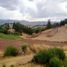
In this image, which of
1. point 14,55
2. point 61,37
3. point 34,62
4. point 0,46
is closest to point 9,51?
point 14,55

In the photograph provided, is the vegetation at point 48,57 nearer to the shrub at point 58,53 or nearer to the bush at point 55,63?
the shrub at point 58,53

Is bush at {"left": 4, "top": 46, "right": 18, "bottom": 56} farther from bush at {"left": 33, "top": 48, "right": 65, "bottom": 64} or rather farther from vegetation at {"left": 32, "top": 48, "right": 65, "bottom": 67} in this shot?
bush at {"left": 33, "top": 48, "right": 65, "bottom": 64}

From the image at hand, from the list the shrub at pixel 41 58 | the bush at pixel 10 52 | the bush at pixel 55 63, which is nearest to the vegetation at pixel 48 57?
the shrub at pixel 41 58

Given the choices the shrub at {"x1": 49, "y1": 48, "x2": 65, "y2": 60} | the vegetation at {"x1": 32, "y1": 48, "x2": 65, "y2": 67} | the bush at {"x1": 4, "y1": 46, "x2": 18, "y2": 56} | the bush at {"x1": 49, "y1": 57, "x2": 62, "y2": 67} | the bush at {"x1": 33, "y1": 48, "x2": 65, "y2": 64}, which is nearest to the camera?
the bush at {"x1": 49, "y1": 57, "x2": 62, "y2": 67}

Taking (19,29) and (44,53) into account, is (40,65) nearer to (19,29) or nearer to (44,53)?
(44,53)

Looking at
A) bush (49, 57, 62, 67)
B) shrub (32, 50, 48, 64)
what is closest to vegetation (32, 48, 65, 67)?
shrub (32, 50, 48, 64)

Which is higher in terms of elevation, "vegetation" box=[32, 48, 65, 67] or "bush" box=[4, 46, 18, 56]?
"vegetation" box=[32, 48, 65, 67]

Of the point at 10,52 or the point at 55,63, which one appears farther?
the point at 10,52

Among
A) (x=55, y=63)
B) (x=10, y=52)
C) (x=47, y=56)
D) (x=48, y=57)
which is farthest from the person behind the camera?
(x=10, y=52)

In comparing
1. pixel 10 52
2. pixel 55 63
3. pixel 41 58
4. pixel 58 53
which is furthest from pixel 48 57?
pixel 10 52

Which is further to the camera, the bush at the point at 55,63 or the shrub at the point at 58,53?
the shrub at the point at 58,53

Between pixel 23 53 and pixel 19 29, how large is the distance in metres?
68.8

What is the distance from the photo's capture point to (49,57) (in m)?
24.1

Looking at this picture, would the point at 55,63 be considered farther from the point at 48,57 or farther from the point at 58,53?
the point at 58,53
